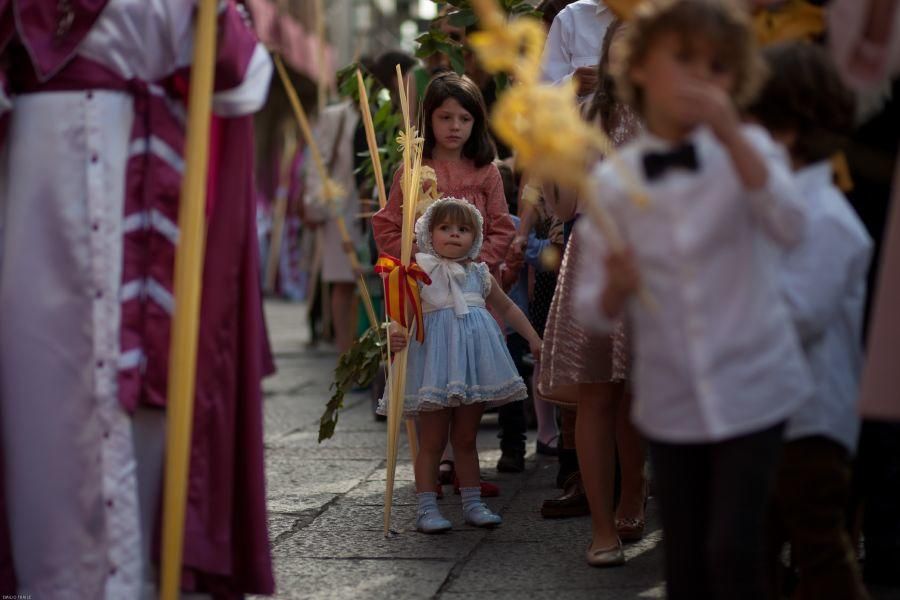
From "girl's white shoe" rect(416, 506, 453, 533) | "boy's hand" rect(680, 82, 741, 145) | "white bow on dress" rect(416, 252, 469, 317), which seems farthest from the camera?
"white bow on dress" rect(416, 252, 469, 317)

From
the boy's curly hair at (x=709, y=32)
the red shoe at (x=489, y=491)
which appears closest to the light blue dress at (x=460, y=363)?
the red shoe at (x=489, y=491)

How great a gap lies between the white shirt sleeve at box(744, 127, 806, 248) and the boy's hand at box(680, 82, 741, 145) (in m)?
0.09

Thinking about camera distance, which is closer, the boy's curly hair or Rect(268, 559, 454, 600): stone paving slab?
the boy's curly hair

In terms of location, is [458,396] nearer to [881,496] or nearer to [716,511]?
[881,496]

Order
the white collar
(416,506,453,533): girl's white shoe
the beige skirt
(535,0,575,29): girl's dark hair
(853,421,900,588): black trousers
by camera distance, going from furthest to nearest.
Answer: (535,0,575,29): girl's dark hair < (416,506,453,533): girl's white shoe < the beige skirt < (853,421,900,588): black trousers < the white collar

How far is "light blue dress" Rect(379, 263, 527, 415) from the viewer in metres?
5.44

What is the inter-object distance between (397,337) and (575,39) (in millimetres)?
Result: 1246

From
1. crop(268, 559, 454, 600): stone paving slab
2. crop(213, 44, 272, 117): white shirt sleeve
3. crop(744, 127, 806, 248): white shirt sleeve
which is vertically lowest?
crop(268, 559, 454, 600): stone paving slab

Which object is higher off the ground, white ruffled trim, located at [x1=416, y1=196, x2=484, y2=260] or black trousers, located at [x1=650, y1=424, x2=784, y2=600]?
white ruffled trim, located at [x1=416, y1=196, x2=484, y2=260]

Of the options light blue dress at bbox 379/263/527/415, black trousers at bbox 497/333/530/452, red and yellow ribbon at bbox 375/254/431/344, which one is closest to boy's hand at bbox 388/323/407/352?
red and yellow ribbon at bbox 375/254/431/344

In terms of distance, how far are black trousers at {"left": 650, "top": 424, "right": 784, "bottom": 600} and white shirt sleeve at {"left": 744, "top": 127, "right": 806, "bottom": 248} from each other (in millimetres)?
386

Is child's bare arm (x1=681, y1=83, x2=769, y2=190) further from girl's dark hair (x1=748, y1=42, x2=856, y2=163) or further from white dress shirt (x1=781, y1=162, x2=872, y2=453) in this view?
girl's dark hair (x1=748, y1=42, x2=856, y2=163)

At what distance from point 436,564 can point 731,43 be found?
7.47 ft

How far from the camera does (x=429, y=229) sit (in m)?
5.63
